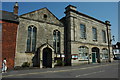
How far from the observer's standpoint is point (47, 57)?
17422 mm

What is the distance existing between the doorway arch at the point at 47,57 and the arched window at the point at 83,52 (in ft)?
19.7

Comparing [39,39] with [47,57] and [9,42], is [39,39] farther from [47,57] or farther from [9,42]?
[9,42]

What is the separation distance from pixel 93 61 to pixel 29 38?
14621 millimetres

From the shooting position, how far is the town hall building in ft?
50.6

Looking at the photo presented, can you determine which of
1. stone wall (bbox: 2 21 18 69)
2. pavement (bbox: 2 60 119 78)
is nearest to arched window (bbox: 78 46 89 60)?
pavement (bbox: 2 60 119 78)

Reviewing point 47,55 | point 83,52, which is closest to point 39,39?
point 47,55

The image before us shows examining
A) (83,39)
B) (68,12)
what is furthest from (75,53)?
(68,12)

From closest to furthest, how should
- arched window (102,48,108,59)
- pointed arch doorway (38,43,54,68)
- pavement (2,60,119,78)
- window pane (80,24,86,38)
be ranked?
pavement (2,60,119,78) < pointed arch doorway (38,43,54,68) < window pane (80,24,86,38) < arched window (102,48,108,59)

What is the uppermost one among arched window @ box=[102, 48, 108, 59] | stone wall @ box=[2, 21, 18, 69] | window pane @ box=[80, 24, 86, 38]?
window pane @ box=[80, 24, 86, 38]

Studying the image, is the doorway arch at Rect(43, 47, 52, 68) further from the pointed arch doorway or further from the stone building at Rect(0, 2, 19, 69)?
the stone building at Rect(0, 2, 19, 69)

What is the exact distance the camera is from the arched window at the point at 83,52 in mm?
19984

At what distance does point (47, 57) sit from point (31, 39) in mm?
4037

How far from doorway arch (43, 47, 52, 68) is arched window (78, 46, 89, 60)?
602 cm

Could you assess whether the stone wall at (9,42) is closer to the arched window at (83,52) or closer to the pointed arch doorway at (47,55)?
the pointed arch doorway at (47,55)
